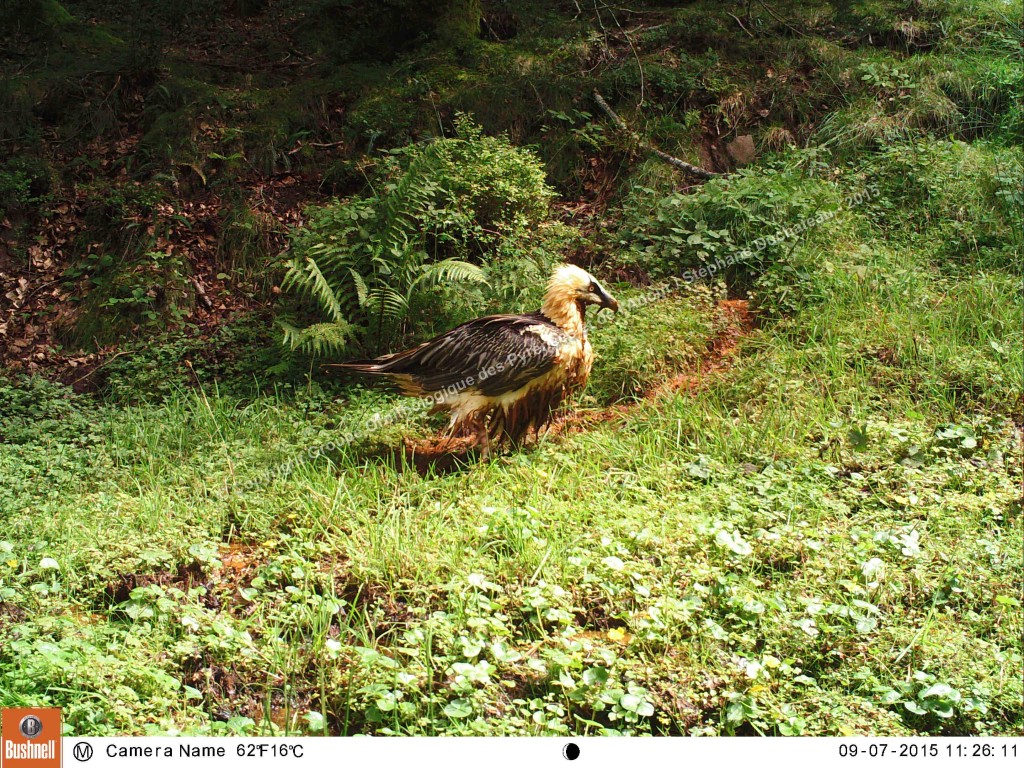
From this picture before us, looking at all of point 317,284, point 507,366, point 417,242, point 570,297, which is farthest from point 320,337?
point 570,297

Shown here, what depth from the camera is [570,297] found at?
589cm

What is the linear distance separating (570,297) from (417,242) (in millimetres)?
1931

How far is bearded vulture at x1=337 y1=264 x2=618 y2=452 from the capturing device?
222 inches

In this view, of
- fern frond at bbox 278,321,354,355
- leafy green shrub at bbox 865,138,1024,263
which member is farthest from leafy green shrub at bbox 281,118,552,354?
leafy green shrub at bbox 865,138,1024,263

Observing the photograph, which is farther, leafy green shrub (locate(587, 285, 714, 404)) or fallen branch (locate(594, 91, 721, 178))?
fallen branch (locate(594, 91, 721, 178))

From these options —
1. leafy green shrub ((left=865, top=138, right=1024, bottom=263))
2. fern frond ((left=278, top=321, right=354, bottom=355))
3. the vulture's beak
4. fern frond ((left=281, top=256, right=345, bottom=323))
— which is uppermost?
leafy green shrub ((left=865, top=138, right=1024, bottom=263))

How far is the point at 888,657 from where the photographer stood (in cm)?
393

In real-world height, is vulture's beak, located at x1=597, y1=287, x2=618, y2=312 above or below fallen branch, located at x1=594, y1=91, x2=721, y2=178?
below

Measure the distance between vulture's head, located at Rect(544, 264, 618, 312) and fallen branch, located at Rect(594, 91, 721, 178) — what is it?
3099 mm

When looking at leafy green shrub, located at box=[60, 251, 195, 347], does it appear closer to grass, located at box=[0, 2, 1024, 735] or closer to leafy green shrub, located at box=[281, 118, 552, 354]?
grass, located at box=[0, 2, 1024, 735]

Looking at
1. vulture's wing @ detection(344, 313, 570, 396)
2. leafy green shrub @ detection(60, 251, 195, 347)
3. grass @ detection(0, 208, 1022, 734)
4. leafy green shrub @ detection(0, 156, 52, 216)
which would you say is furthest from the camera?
leafy green shrub @ detection(0, 156, 52, 216)

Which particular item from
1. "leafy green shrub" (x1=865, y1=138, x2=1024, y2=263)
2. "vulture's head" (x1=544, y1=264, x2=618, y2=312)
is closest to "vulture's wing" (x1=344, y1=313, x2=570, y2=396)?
"vulture's head" (x1=544, y1=264, x2=618, y2=312)

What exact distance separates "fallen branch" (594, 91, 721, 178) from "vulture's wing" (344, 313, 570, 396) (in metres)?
3.55
